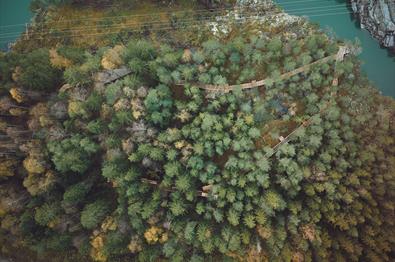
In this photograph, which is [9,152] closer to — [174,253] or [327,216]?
[174,253]

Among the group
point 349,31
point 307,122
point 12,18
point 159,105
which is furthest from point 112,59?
point 349,31

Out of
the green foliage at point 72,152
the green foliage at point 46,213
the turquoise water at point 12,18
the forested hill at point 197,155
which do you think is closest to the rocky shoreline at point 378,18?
the forested hill at point 197,155

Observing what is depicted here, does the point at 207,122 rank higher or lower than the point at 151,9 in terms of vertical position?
lower

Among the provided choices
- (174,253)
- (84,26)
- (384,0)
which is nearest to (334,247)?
(174,253)

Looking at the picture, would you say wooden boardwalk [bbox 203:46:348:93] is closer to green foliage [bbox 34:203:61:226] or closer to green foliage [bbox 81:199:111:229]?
green foliage [bbox 81:199:111:229]

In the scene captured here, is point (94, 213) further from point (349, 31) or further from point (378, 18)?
point (378, 18)

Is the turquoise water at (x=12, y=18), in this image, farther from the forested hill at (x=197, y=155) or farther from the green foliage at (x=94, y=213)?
the green foliage at (x=94, y=213)
